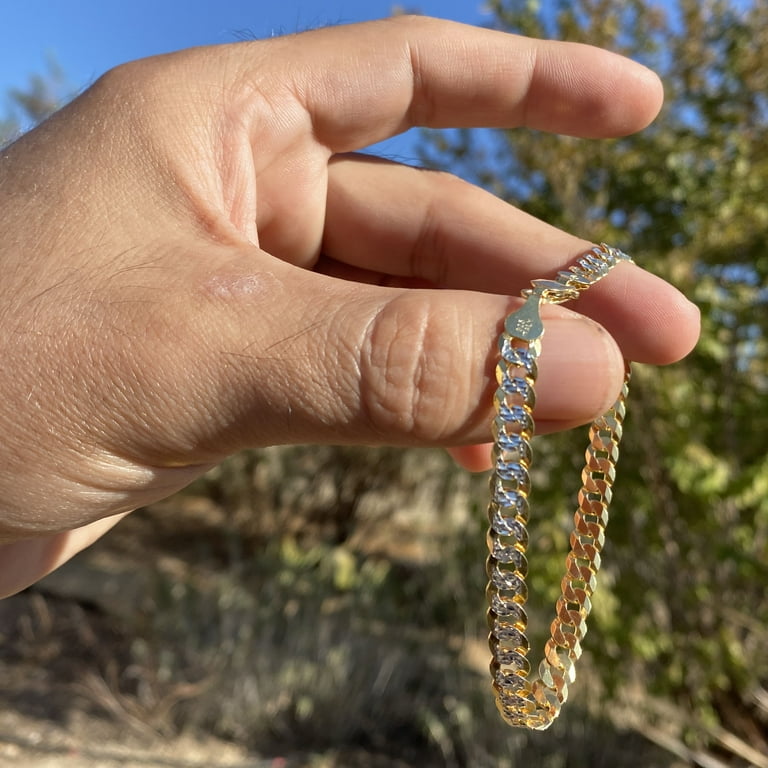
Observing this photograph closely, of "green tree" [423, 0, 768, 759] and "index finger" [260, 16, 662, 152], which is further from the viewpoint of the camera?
"green tree" [423, 0, 768, 759]

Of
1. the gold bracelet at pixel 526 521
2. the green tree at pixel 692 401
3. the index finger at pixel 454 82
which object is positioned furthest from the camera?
the green tree at pixel 692 401

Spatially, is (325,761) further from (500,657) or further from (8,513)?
(8,513)

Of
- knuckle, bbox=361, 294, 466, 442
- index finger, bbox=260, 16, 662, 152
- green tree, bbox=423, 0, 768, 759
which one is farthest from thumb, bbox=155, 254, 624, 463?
green tree, bbox=423, 0, 768, 759

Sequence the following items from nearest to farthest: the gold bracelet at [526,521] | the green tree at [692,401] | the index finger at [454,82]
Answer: the gold bracelet at [526,521]
the index finger at [454,82]
the green tree at [692,401]

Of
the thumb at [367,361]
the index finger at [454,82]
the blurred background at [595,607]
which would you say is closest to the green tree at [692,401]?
the blurred background at [595,607]

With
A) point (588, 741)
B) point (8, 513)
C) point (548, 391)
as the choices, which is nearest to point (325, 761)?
point (588, 741)

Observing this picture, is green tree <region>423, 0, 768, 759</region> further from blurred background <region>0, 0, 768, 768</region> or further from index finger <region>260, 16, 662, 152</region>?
index finger <region>260, 16, 662, 152</region>

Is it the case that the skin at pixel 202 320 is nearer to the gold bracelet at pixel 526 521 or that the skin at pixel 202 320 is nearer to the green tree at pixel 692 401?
the gold bracelet at pixel 526 521
